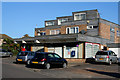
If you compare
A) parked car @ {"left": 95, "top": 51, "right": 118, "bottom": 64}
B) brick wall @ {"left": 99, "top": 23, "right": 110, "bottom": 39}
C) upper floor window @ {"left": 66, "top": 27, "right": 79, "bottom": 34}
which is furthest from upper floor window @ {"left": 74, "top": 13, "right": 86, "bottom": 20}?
parked car @ {"left": 95, "top": 51, "right": 118, "bottom": 64}

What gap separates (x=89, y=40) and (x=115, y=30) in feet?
40.5

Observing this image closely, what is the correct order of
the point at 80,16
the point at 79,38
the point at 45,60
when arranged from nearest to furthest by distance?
1. the point at 45,60
2. the point at 79,38
3. the point at 80,16

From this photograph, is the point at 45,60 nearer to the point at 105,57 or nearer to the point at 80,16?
the point at 105,57

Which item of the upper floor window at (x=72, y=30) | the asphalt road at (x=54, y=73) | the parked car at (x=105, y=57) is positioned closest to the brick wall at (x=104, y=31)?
the upper floor window at (x=72, y=30)

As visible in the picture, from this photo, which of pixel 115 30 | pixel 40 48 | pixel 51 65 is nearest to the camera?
pixel 51 65

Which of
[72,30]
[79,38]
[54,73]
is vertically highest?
[72,30]

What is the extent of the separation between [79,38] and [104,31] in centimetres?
986

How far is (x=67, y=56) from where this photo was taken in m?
26.6

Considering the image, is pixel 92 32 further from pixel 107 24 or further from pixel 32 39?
pixel 32 39

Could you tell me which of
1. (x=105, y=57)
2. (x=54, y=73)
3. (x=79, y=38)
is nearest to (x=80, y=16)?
(x=79, y=38)

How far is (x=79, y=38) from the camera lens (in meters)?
24.6

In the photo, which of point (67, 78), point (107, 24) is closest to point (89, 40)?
point (107, 24)

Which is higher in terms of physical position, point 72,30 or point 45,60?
point 72,30

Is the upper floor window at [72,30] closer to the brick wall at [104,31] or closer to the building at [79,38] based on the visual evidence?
the building at [79,38]
